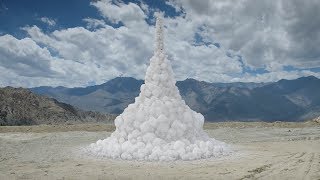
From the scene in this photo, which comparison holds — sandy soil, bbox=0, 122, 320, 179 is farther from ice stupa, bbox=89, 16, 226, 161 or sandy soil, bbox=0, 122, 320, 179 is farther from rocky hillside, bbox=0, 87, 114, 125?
rocky hillside, bbox=0, 87, 114, 125

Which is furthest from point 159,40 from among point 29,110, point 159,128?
point 29,110

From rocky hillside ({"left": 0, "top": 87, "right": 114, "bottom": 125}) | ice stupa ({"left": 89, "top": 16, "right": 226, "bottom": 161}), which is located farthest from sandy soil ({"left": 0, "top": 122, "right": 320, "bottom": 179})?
rocky hillside ({"left": 0, "top": 87, "right": 114, "bottom": 125})

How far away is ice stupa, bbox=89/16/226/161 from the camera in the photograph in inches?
926

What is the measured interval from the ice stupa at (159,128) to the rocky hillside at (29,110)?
79296 millimetres

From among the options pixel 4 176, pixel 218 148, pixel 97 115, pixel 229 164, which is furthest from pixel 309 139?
pixel 97 115

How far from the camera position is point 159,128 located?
2439cm

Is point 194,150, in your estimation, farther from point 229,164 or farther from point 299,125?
point 299,125

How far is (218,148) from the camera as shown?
2509cm

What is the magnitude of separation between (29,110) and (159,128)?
302 feet

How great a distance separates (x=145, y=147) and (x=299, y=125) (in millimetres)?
31377

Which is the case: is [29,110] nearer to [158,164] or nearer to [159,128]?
[159,128]

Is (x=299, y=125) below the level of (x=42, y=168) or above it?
above

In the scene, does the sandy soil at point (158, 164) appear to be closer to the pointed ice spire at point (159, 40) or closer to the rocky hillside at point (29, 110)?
the pointed ice spire at point (159, 40)

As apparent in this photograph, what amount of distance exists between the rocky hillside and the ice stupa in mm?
79296
